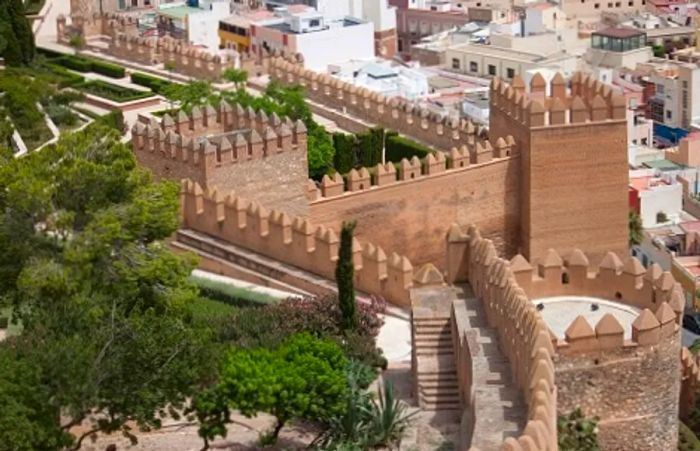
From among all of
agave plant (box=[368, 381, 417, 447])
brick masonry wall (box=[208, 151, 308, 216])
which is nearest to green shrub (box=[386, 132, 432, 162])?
brick masonry wall (box=[208, 151, 308, 216])

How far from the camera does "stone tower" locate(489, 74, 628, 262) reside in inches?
1163

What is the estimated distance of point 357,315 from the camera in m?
22.9

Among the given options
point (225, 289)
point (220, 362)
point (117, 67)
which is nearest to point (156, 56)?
point (117, 67)

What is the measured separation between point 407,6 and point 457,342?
66.4 metres

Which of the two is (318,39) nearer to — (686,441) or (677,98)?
(677,98)

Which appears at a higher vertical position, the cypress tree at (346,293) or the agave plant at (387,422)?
the cypress tree at (346,293)

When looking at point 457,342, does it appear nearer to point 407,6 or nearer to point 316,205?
point 316,205

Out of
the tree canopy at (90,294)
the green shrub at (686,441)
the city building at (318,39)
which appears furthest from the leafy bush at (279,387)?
the city building at (318,39)

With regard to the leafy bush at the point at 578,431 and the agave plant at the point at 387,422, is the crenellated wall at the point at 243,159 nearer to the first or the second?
the agave plant at the point at 387,422

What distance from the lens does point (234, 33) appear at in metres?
63.9

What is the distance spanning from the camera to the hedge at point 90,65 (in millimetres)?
43812

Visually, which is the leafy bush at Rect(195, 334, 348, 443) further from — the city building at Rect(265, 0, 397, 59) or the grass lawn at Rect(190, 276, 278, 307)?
the city building at Rect(265, 0, 397, 59)

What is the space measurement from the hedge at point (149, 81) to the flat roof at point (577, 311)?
799 inches

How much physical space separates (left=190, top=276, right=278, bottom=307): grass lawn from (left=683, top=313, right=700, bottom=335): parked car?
22530mm
